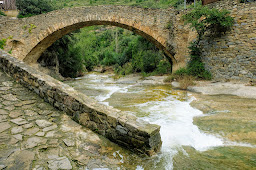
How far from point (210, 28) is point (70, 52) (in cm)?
1235

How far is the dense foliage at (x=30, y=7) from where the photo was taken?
13.8m

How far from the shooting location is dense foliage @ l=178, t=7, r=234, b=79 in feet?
22.5

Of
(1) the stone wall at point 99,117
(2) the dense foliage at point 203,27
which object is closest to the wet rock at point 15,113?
(1) the stone wall at point 99,117

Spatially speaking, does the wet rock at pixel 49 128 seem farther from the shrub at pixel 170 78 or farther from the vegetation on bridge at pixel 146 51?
the shrub at pixel 170 78

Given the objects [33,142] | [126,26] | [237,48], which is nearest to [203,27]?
[237,48]

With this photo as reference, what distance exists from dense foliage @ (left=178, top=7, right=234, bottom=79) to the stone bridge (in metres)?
0.95

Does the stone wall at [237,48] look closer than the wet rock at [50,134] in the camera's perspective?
No

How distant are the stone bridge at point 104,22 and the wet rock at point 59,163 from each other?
8.48 metres

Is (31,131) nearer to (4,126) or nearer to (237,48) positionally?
(4,126)

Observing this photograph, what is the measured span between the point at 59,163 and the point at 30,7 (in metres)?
15.8

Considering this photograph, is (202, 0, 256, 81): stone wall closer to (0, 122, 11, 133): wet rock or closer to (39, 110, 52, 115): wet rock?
(39, 110, 52, 115): wet rock

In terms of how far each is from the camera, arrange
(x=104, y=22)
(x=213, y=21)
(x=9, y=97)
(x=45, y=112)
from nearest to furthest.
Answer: (x=45, y=112) < (x=9, y=97) < (x=213, y=21) < (x=104, y=22)

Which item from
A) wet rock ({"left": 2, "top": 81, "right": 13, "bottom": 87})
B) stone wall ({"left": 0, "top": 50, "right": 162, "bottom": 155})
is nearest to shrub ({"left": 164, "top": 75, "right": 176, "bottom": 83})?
stone wall ({"left": 0, "top": 50, "right": 162, "bottom": 155})

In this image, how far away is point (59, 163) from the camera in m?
1.79
